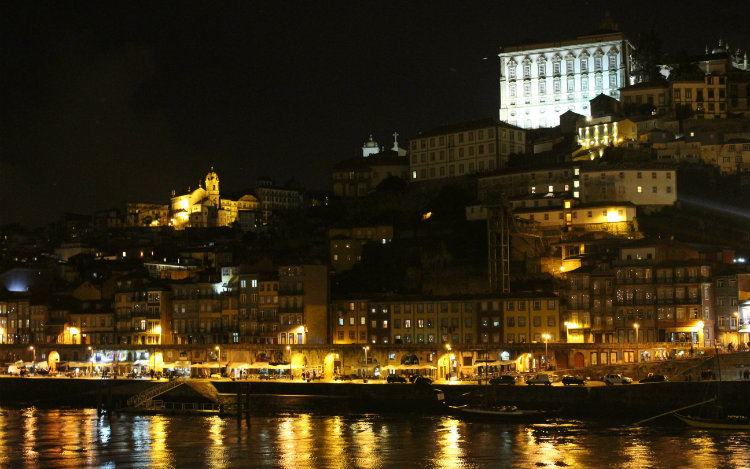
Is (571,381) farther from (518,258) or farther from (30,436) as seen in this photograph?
(30,436)

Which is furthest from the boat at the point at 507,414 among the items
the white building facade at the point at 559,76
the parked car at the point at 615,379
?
the white building facade at the point at 559,76

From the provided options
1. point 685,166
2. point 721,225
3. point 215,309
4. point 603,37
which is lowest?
point 215,309

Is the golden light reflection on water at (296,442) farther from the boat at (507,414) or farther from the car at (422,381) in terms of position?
the boat at (507,414)

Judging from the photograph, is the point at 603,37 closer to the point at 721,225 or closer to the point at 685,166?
the point at 685,166

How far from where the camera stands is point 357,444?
51844mm

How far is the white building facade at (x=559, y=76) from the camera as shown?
123 meters

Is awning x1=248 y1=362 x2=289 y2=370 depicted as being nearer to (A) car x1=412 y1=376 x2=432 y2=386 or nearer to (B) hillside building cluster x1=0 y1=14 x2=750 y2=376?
(B) hillside building cluster x1=0 y1=14 x2=750 y2=376

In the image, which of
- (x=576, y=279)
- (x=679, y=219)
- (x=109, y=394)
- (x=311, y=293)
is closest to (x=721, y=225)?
(x=679, y=219)

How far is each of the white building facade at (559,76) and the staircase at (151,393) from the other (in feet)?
219

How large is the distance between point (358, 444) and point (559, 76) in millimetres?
82034

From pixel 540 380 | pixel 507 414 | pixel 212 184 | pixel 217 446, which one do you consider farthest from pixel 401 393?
pixel 212 184

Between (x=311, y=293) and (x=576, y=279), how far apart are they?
2064 cm

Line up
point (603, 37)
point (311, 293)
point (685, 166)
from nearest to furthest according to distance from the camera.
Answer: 1. point (311, 293)
2. point (685, 166)
3. point (603, 37)

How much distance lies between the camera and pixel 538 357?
2790 inches
